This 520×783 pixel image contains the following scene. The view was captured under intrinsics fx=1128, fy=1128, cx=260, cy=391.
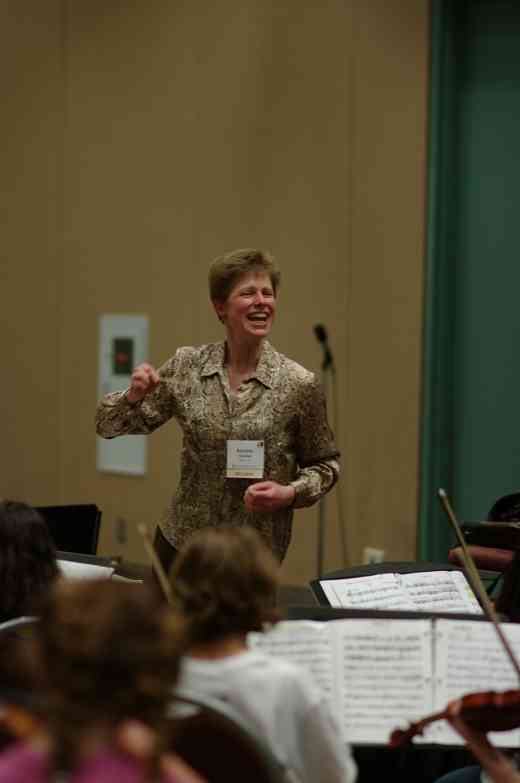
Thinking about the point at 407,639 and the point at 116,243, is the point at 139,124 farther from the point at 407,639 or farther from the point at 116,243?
the point at 407,639

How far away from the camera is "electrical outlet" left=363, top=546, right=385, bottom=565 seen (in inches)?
225

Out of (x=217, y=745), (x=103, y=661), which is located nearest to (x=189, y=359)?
(x=217, y=745)

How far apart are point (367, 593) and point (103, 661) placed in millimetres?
1447

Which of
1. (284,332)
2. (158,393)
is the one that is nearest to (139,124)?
(284,332)

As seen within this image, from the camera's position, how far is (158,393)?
333 cm

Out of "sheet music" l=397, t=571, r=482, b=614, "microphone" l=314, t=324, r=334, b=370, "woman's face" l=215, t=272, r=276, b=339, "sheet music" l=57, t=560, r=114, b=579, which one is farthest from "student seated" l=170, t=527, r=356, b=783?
"microphone" l=314, t=324, r=334, b=370

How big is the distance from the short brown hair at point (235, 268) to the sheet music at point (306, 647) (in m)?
1.34

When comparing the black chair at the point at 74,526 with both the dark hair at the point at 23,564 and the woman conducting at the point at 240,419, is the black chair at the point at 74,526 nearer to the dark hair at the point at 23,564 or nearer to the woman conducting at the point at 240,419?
the woman conducting at the point at 240,419

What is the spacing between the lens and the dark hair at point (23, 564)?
2062mm

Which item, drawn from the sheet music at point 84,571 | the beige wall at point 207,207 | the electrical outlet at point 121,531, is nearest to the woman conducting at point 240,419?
the sheet music at point 84,571

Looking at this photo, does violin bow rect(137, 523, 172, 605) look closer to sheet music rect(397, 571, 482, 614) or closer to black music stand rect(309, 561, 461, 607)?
black music stand rect(309, 561, 461, 607)

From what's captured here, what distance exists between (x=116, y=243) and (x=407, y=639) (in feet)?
16.8

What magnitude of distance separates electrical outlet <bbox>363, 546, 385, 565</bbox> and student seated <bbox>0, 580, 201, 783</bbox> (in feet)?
14.6

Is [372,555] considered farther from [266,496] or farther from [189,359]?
[266,496]
